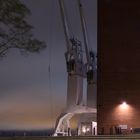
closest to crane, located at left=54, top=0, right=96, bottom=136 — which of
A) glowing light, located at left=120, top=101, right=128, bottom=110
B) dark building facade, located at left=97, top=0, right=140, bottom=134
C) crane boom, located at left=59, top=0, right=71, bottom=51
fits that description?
crane boom, located at left=59, top=0, right=71, bottom=51

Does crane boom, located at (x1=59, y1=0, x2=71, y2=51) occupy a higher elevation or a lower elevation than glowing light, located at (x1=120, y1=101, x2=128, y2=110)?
higher

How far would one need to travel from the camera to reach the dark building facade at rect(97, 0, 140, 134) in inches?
1035

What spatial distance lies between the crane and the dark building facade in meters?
11.0

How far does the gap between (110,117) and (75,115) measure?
15359 mm

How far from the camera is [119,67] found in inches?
1054

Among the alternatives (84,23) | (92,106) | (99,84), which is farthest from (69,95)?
(99,84)

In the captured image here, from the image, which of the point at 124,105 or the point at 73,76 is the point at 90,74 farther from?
the point at 124,105

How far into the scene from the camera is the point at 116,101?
26578 millimetres

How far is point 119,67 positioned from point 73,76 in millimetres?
12947

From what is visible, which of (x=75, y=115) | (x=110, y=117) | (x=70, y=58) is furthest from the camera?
(x=75, y=115)

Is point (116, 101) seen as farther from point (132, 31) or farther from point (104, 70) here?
point (132, 31)

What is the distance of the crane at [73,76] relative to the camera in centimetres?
3881

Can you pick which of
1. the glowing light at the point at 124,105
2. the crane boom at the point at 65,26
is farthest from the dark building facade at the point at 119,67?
the crane boom at the point at 65,26

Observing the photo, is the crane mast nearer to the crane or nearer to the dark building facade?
the crane
